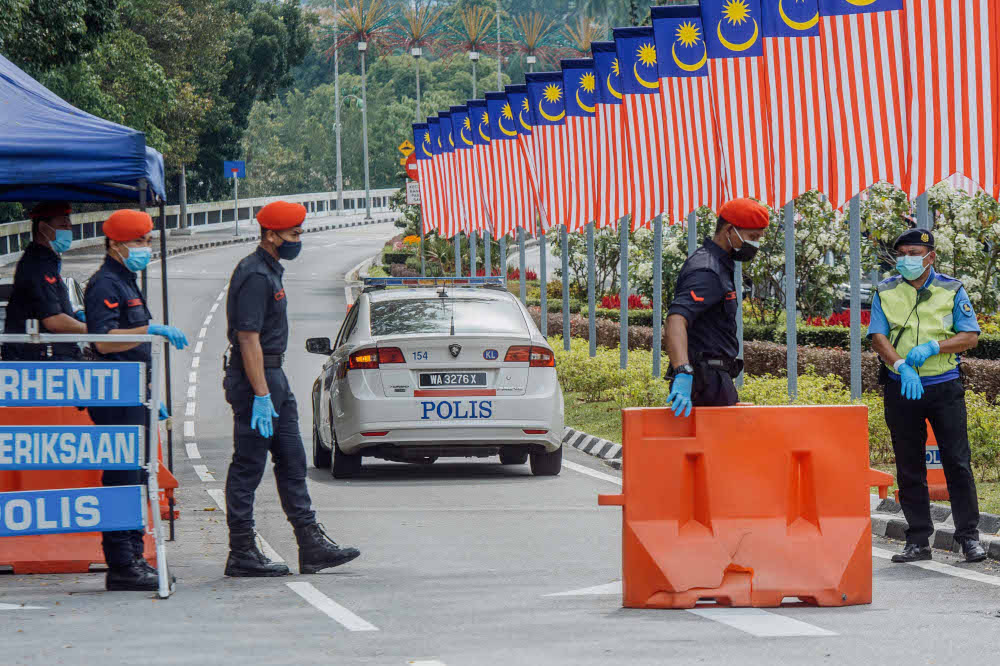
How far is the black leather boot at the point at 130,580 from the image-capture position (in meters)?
8.23

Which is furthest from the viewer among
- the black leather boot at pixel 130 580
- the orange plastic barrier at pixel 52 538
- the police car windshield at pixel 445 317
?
the police car windshield at pixel 445 317

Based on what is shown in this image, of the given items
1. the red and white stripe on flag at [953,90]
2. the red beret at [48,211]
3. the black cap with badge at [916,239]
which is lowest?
the black cap with badge at [916,239]

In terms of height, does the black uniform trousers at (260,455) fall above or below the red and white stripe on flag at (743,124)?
below

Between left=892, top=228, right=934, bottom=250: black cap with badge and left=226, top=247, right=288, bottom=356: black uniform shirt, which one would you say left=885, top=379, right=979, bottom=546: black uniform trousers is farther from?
left=226, top=247, right=288, bottom=356: black uniform shirt

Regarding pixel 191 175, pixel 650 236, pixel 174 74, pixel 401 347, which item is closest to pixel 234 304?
pixel 401 347

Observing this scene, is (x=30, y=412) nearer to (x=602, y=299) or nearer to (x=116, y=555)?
(x=116, y=555)

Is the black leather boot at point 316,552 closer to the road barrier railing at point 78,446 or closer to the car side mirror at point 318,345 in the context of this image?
the road barrier railing at point 78,446

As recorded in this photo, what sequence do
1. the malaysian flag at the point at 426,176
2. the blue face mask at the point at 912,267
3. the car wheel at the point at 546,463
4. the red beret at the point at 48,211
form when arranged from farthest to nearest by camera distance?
1. the malaysian flag at the point at 426,176
2. the car wheel at the point at 546,463
3. the red beret at the point at 48,211
4. the blue face mask at the point at 912,267

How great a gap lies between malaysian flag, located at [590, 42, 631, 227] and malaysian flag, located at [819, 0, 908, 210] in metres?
5.34

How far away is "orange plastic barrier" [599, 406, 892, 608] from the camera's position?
24.9ft

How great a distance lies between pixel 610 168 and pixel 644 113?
194 cm

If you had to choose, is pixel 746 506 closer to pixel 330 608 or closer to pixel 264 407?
pixel 330 608

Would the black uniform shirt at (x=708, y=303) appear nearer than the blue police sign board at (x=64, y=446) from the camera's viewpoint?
Yes

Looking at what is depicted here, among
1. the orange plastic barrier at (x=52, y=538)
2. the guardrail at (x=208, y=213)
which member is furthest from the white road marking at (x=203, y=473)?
the guardrail at (x=208, y=213)
